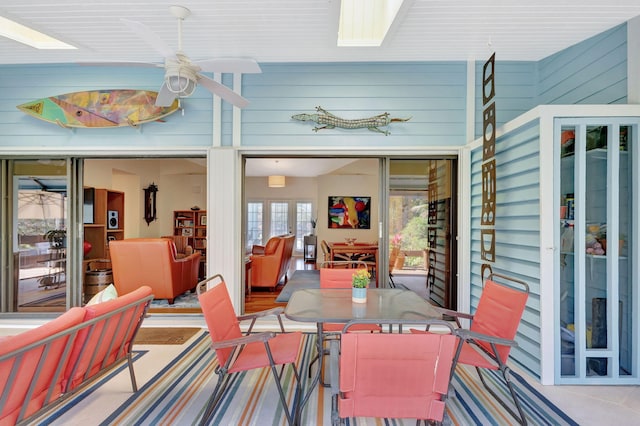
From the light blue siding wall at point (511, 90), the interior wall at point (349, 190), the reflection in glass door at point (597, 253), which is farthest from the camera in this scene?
the interior wall at point (349, 190)

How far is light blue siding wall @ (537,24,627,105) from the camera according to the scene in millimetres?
2572

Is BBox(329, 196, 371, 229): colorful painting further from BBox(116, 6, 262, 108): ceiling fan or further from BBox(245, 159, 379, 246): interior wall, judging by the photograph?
BBox(116, 6, 262, 108): ceiling fan

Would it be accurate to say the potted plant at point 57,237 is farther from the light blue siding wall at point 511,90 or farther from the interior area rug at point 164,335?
the light blue siding wall at point 511,90

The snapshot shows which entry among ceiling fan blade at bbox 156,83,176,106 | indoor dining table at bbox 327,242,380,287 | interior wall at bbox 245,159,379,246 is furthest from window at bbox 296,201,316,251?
ceiling fan blade at bbox 156,83,176,106

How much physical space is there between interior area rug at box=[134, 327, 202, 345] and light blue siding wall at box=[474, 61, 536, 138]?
13.1 feet

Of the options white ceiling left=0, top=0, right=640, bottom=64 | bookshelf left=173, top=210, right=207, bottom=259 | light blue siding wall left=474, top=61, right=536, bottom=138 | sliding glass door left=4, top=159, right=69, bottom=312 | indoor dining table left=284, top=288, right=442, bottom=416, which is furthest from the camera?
bookshelf left=173, top=210, right=207, bottom=259

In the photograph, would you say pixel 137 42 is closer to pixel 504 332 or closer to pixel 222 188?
pixel 222 188

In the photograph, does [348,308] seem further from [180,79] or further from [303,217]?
[303,217]

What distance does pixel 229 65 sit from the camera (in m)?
2.27

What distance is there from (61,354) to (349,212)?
7200 mm

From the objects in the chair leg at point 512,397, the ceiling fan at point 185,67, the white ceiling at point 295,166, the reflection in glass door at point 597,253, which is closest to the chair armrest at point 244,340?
the chair leg at point 512,397

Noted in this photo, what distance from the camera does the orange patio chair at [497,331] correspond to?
5.80 feet

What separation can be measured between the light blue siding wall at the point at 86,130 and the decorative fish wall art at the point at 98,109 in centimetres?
10

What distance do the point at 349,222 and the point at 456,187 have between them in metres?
4.81
